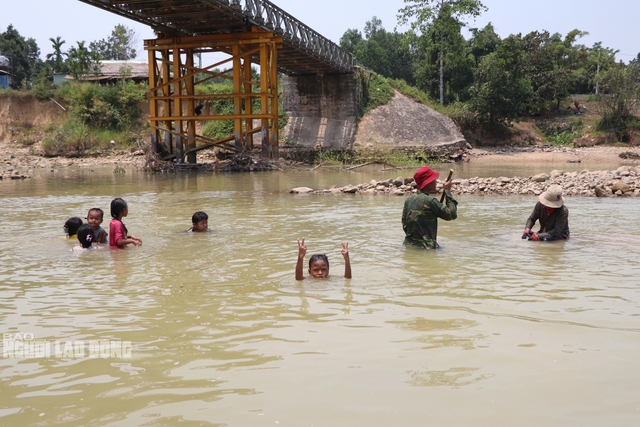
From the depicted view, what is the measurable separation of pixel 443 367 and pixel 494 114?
3347 cm

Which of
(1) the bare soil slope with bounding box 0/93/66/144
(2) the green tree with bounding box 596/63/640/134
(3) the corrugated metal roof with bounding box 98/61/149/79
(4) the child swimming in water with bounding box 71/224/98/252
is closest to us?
(4) the child swimming in water with bounding box 71/224/98/252

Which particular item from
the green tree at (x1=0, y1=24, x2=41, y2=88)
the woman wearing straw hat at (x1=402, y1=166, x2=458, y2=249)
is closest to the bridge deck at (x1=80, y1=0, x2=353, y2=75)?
the woman wearing straw hat at (x1=402, y1=166, x2=458, y2=249)

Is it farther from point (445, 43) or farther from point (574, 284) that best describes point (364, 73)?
point (574, 284)

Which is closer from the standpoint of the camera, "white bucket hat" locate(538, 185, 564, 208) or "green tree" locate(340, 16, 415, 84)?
"white bucket hat" locate(538, 185, 564, 208)

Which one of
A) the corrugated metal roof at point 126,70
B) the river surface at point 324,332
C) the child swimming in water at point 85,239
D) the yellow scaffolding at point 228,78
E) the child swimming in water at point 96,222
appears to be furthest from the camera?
the corrugated metal roof at point 126,70

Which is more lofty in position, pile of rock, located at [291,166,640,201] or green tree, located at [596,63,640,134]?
green tree, located at [596,63,640,134]

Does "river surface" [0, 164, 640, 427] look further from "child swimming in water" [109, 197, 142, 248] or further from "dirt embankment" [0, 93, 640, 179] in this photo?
"dirt embankment" [0, 93, 640, 179]

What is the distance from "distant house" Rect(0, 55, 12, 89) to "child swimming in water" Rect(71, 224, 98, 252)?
40.8 m

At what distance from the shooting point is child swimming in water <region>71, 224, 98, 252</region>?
7.11 m

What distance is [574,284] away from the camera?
5371 millimetres

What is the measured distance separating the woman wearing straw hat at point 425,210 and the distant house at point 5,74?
1694 inches

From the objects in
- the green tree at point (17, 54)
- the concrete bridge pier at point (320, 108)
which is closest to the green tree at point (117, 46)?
the green tree at point (17, 54)

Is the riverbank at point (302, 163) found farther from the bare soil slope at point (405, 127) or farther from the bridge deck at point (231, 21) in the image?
the bridge deck at point (231, 21)

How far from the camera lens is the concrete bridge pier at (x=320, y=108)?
2997 centimetres
